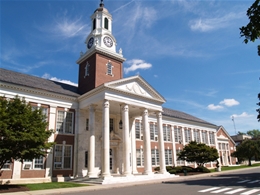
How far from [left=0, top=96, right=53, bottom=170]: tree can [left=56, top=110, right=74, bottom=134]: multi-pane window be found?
8.13 metres

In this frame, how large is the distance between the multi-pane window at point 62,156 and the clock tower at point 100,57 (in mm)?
8464

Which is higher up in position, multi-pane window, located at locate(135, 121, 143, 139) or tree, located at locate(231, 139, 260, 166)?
multi-pane window, located at locate(135, 121, 143, 139)

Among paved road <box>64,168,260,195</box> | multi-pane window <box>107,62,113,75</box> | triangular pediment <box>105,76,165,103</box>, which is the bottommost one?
paved road <box>64,168,260,195</box>

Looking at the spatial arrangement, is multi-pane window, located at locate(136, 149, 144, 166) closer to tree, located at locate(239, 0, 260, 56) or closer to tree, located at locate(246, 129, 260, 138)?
tree, located at locate(239, 0, 260, 56)

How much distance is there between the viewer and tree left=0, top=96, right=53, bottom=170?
1684cm

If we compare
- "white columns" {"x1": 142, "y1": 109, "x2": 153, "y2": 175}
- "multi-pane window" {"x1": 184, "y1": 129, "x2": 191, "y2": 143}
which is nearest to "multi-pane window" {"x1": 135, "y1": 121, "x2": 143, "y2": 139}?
"white columns" {"x1": 142, "y1": 109, "x2": 153, "y2": 175}

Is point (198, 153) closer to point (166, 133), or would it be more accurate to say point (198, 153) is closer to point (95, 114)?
point (166, 133)

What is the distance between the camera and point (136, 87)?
28.9 meters

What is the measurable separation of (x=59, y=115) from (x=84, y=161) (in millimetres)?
6247

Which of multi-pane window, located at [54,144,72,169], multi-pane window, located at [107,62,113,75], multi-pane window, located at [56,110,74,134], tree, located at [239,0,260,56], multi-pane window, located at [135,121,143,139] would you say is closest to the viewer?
tree, located at [239,0,260,56]

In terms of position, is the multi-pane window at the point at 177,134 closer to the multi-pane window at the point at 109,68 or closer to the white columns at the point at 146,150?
the white columns at the point at 146,150

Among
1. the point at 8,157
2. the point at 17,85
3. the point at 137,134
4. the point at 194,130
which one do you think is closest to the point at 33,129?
the point at 8,157

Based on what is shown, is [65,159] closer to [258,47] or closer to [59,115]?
[59,115]

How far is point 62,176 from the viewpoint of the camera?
25375 mm
